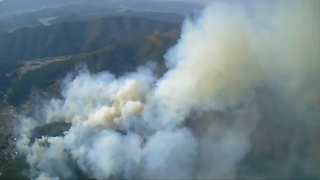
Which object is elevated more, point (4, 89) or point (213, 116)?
point (4, 89)

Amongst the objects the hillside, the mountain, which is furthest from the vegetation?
the mountain

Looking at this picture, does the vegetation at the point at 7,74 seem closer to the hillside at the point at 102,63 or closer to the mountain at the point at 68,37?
the hillside at the point at 102,63

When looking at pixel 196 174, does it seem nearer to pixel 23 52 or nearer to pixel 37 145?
pixel 37 145

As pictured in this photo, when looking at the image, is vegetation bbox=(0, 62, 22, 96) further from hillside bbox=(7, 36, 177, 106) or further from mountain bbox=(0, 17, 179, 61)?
mountain bbox=(0, 17, 179, 61)

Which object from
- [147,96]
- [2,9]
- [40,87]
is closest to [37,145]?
[147,96]

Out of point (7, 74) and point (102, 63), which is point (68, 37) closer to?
point (7, 74)

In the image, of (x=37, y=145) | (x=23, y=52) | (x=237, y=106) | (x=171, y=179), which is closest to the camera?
(x=171, y=179)

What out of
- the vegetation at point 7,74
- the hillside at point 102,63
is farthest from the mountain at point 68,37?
the hillside at point 102,63

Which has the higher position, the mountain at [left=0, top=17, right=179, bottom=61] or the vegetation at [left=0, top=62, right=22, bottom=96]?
the mountain at [left=0, top=17, right=179, bottom=61]
